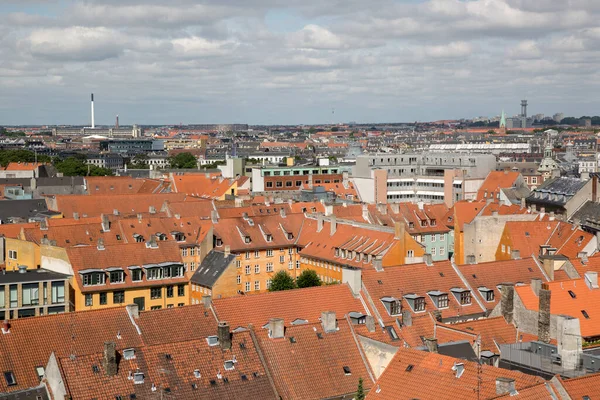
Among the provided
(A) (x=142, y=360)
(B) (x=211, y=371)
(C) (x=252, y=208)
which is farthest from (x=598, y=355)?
(C) (x=252, y=208)

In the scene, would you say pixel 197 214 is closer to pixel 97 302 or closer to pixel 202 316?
pixel 97 302

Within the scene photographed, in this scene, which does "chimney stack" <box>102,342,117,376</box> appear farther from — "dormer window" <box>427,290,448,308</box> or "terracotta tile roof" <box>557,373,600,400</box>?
"dormer window" <box>427,290,448,308</box>

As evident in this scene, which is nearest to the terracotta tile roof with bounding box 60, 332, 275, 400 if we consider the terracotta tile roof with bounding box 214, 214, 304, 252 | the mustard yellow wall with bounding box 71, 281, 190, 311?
the mustard yellow wall with bounding box 71, 281, 190, 311

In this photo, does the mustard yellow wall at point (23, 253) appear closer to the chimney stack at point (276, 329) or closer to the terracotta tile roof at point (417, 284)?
the terracotta tile roof at point (417, 284)

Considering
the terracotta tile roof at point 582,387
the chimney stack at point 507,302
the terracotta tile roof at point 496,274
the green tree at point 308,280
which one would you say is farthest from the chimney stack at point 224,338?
the green tree at point 308,280

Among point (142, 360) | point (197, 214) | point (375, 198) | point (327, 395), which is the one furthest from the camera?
point (375, 198)

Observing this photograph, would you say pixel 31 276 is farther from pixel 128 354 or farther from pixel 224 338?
pixel 224 338
